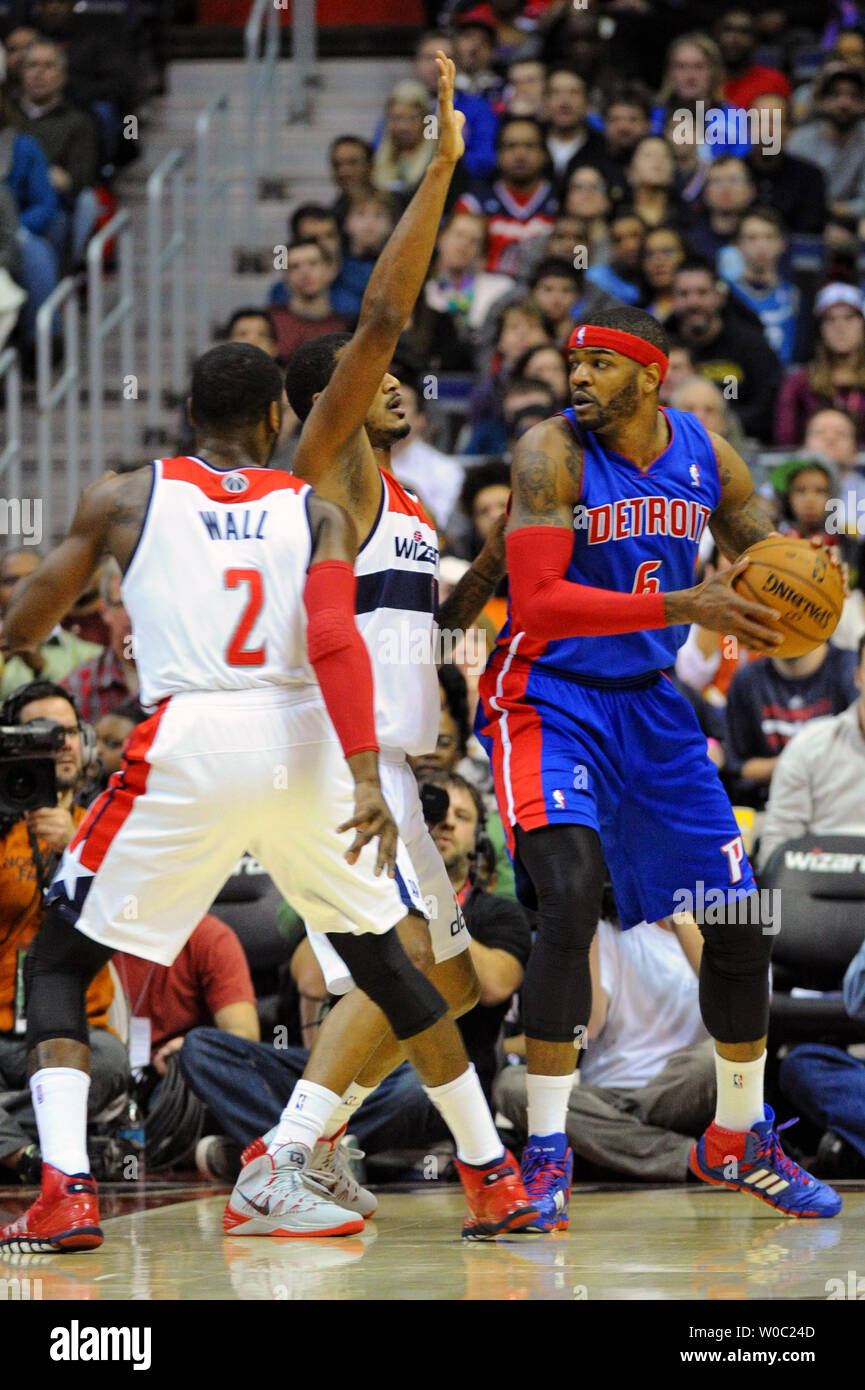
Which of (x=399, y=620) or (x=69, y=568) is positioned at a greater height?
(x=69, y=568)

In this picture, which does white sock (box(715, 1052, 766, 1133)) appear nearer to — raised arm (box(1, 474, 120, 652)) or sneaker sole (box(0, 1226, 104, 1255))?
sneaker sole (box(0, 1226, 104, 1255))

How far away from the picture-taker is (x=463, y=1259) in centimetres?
424

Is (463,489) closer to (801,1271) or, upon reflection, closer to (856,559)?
(856,559)

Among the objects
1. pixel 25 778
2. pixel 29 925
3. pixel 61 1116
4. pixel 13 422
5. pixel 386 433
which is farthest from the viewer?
pixel 13 422

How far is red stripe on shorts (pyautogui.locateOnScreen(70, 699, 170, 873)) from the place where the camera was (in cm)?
425

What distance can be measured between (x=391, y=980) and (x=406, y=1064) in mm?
2011

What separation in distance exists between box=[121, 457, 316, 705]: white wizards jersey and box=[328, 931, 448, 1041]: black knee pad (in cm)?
57

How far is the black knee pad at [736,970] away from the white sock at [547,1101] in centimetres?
48

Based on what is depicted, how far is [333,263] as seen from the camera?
1048 centimetres

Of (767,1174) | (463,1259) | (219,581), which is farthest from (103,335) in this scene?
(463,1259)

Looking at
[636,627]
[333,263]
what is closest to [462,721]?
[636,627]

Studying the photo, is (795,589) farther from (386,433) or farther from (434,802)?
(434,802)

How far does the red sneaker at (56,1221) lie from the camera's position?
426cm
